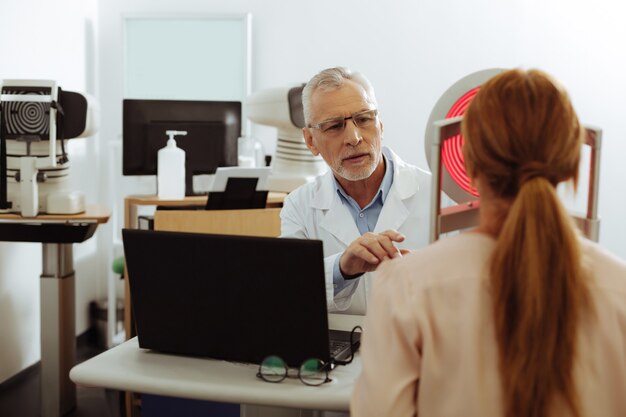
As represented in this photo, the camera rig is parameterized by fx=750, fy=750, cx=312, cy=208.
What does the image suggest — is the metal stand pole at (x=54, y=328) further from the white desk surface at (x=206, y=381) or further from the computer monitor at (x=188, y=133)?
the white desk surface at (x=206, y=381)

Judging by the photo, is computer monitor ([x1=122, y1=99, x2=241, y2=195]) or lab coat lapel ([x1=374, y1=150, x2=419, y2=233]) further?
computer monitor ([x1=122, y1=99, x2=241, y2=195])

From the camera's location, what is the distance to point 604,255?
998 millimetres

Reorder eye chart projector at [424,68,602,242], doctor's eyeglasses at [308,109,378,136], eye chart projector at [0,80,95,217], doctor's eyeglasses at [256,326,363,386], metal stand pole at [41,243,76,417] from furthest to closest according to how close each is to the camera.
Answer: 1. metal stand pole at [41,243,76,417]
2. eye chart projector at [0,80,95,217]
3. doctor's eyeglasses at [308,109,378,136]
4. doctor's eyeglasses at [256,326,363,386]
5. eye chart projector at [424,68,602,242]

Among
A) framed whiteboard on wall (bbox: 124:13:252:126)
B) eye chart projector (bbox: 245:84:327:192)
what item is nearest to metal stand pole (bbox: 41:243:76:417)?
eye chart projector (bbox: 245:84:327:192)

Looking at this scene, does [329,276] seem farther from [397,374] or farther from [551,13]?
[551,13]

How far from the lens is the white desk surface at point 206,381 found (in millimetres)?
1225

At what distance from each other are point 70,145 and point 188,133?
879 mm

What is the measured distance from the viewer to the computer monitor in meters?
3.39

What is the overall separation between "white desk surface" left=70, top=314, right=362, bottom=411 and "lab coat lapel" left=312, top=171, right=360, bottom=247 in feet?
2.26

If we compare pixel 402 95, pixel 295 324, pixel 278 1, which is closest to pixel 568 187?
pixel 295 324

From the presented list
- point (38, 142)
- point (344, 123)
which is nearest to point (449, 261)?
point (344, 123)

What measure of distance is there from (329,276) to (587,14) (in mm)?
3132

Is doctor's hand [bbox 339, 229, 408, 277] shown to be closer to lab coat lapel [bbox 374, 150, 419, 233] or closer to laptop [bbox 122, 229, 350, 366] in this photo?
laptop [bbox 122, 229, 350, 366]

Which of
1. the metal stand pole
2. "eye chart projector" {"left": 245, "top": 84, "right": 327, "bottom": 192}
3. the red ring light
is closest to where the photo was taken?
the red ring light
